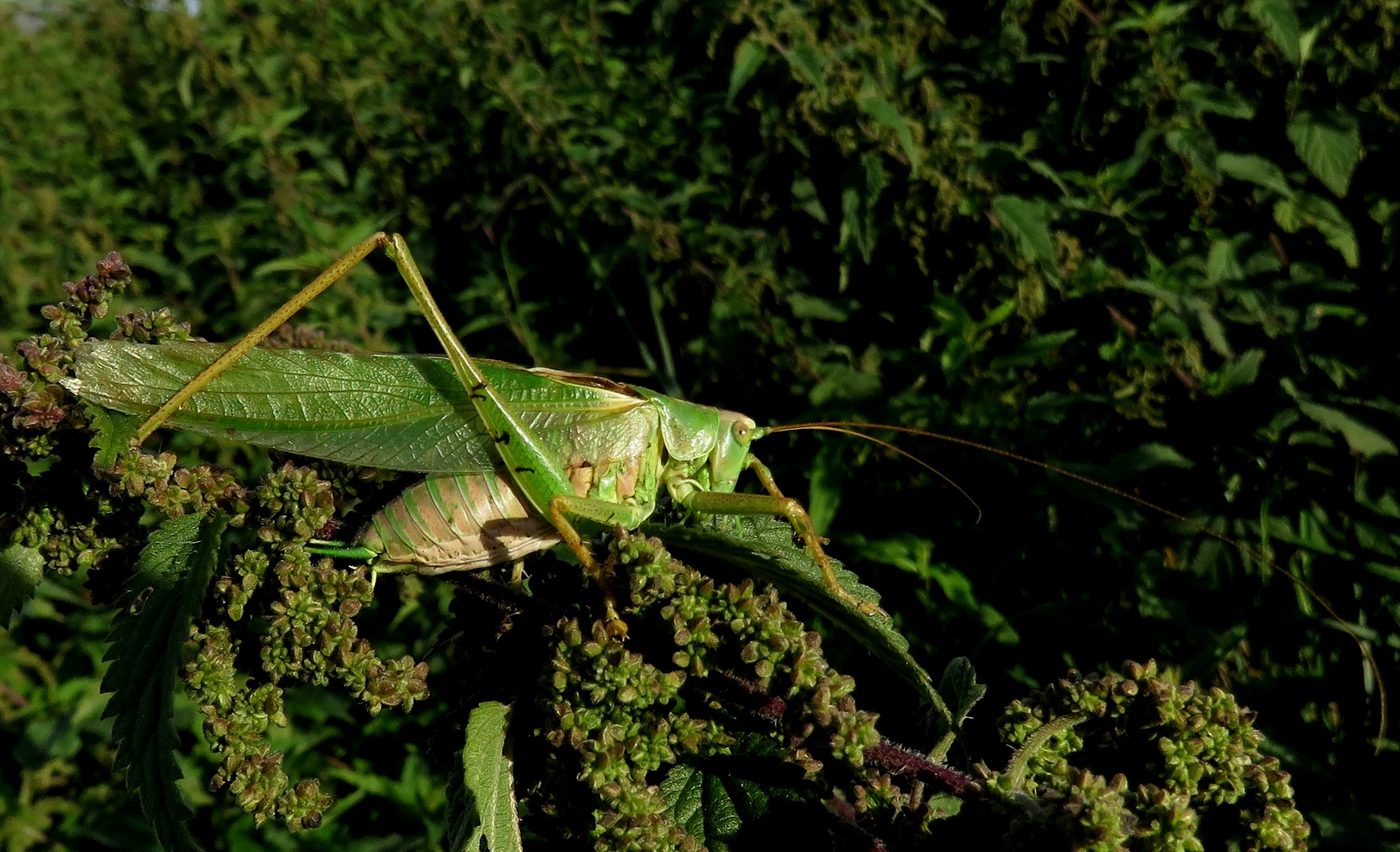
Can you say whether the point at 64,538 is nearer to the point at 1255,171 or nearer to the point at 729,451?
the point at 729,451

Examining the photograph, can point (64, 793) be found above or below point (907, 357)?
below

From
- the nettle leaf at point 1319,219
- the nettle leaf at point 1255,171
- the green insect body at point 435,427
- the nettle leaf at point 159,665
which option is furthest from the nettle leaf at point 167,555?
the nettle leaf at point 1319,219

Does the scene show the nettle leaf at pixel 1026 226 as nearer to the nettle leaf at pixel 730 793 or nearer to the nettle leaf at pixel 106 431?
the nettle leaf at pixel 730 793

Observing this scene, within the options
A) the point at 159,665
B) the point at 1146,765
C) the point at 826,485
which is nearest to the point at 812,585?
the point at 1146,765

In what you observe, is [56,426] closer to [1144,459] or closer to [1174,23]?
[1144,459]

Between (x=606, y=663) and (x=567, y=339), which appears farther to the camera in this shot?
(x=567, y=339)

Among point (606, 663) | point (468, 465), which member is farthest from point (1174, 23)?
point (606, 663)

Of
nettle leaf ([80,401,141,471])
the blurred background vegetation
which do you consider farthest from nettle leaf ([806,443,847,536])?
nettle leaf ([80,401,141,471])
